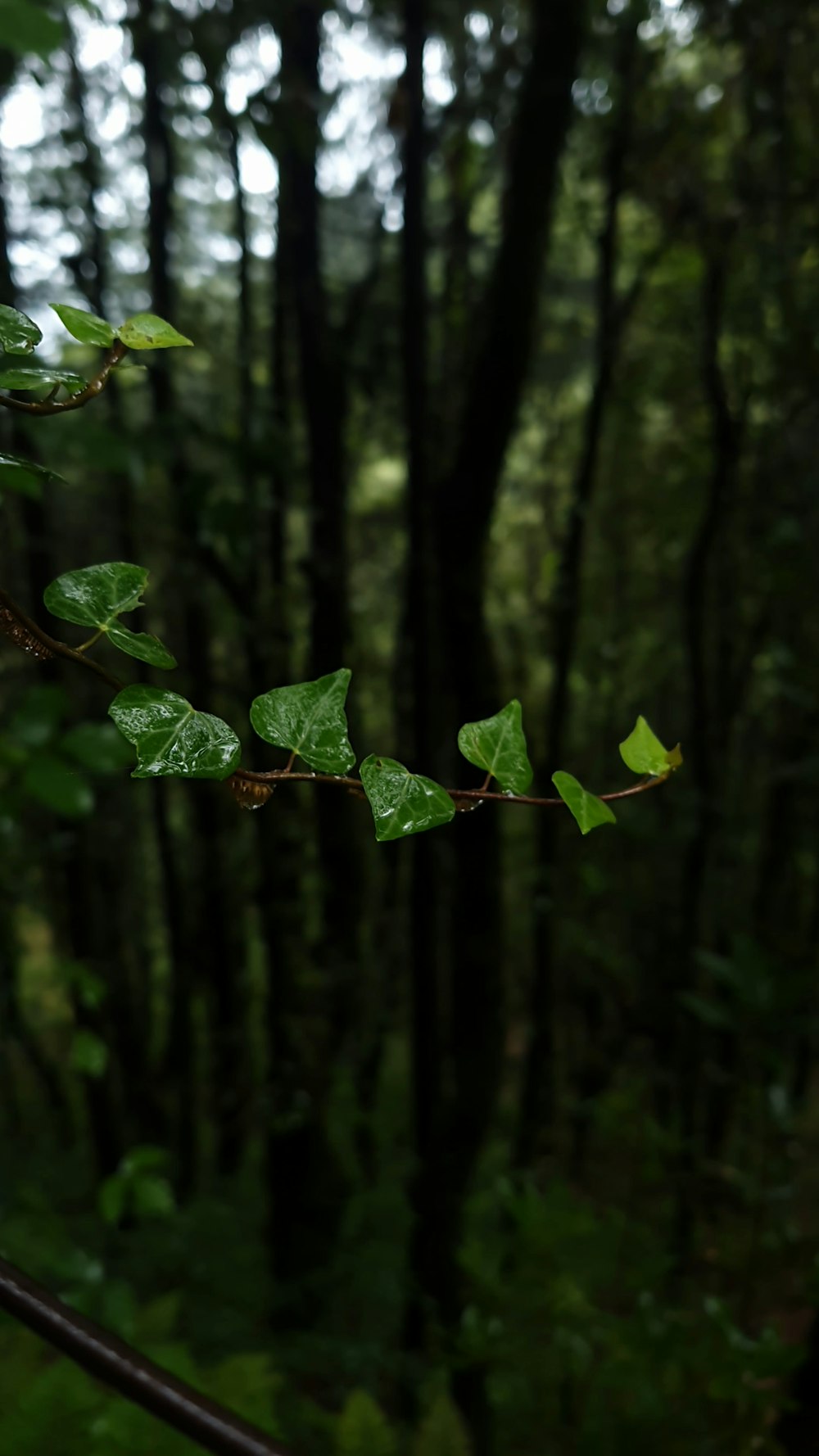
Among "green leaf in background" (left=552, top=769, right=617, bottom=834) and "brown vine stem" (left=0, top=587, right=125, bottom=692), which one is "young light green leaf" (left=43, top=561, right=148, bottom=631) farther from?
"green leaf in background" (left=552, top=769, right=617, bottom=834)

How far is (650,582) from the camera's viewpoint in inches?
213

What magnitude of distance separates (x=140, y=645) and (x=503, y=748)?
20cm

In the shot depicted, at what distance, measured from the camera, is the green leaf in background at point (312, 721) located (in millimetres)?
448

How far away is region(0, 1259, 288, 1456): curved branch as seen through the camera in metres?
0.43

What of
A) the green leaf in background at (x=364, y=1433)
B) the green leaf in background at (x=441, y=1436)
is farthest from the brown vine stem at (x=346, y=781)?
the green leaf in background at (x=441, y=1436)

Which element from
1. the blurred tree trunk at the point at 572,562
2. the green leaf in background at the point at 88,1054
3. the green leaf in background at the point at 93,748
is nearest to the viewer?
the green leaf in background at the point at 93,748

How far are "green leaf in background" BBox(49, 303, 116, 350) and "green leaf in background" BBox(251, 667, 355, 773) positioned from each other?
212 millimetres

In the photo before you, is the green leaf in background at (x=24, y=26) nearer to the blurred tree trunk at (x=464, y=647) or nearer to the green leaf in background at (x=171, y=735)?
the green leaf in background at (x=171, y=735)

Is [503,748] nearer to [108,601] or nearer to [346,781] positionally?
[346,781]

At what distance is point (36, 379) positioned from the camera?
0.44 meters

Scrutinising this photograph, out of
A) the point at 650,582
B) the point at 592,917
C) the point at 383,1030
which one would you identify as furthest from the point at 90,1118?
the point at 650,582

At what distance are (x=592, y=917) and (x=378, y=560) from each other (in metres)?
2.40

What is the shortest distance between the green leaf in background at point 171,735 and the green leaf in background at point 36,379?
6.1 inches

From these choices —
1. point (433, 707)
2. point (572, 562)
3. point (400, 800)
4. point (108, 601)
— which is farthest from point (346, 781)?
point (572, 562)
